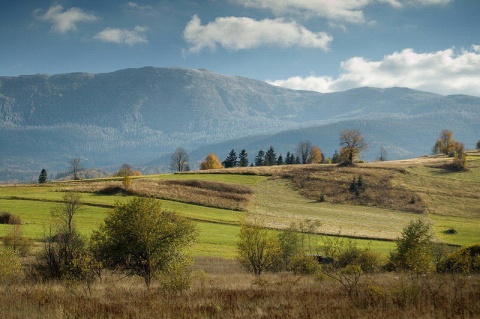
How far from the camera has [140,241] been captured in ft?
78.1

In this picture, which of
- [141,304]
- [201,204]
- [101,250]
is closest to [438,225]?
[201,204]

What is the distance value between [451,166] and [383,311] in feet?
434

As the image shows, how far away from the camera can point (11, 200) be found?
3162 inches

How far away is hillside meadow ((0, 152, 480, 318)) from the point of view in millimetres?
11680

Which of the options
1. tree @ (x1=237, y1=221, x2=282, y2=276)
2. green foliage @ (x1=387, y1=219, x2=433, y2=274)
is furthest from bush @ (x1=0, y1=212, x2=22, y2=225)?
green foliage @ (x1=387, y1=219, x2=433, y2=274)

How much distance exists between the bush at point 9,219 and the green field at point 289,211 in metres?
1.10

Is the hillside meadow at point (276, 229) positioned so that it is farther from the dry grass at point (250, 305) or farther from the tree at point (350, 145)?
the tree at point (350, 145)

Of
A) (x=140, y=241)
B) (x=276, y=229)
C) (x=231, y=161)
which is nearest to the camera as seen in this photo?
(x=140, y=241)

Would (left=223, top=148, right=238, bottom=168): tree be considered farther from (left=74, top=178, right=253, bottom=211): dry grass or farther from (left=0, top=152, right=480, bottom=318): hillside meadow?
(left=74, top=178, right=253, bottom=211): dry grass

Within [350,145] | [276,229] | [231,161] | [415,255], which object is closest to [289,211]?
[276,229]

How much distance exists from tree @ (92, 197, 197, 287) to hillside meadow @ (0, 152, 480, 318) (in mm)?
1374

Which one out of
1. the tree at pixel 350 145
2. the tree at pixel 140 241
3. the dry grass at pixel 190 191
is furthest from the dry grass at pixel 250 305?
the tree at pixel 350 145

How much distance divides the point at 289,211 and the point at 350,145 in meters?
50.7

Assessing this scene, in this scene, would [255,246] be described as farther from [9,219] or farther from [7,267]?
[9,219]
